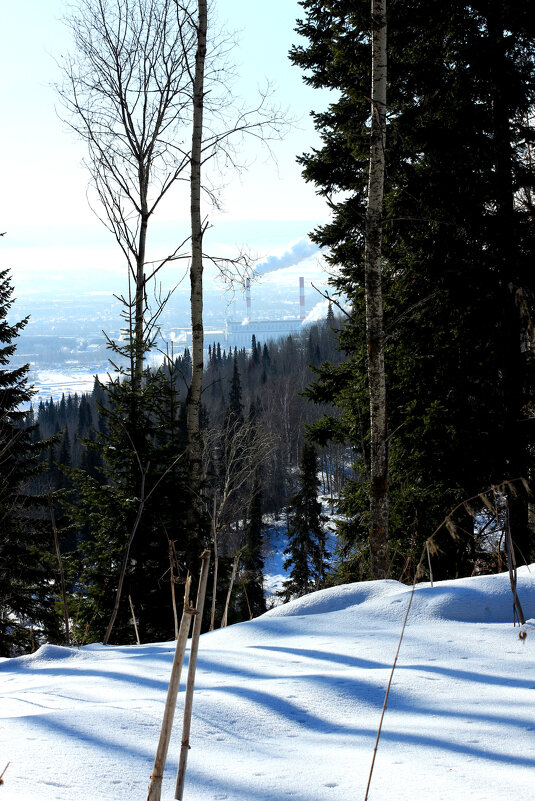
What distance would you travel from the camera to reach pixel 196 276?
7.12 meters

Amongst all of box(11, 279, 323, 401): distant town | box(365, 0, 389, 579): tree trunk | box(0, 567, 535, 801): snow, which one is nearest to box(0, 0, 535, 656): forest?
→ box(365, 0, 389, 579): tree trunk

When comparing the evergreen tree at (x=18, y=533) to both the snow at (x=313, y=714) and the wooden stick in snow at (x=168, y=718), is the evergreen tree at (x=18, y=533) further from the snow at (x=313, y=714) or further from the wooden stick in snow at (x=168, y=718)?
the wooden stick in snow at (x=168, y=718)

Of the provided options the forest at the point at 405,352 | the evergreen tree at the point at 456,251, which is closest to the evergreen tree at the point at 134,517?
the forest at the point at 405,352

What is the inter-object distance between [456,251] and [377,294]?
8.20 ft

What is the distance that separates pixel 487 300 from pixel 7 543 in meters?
9.23

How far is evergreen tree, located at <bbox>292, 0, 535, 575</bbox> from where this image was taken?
733cm

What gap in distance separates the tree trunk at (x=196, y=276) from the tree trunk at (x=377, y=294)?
231 cm

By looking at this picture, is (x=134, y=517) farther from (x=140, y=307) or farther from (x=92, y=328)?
(x=92, y=328)

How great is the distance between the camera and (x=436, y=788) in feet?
4.12

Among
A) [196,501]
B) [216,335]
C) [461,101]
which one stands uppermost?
[216,335]

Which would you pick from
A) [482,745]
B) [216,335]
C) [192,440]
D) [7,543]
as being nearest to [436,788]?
[482,745]

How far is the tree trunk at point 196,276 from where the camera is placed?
23.2 ft

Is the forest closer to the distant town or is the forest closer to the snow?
the snow

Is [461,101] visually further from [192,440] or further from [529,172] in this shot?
[192,440]
